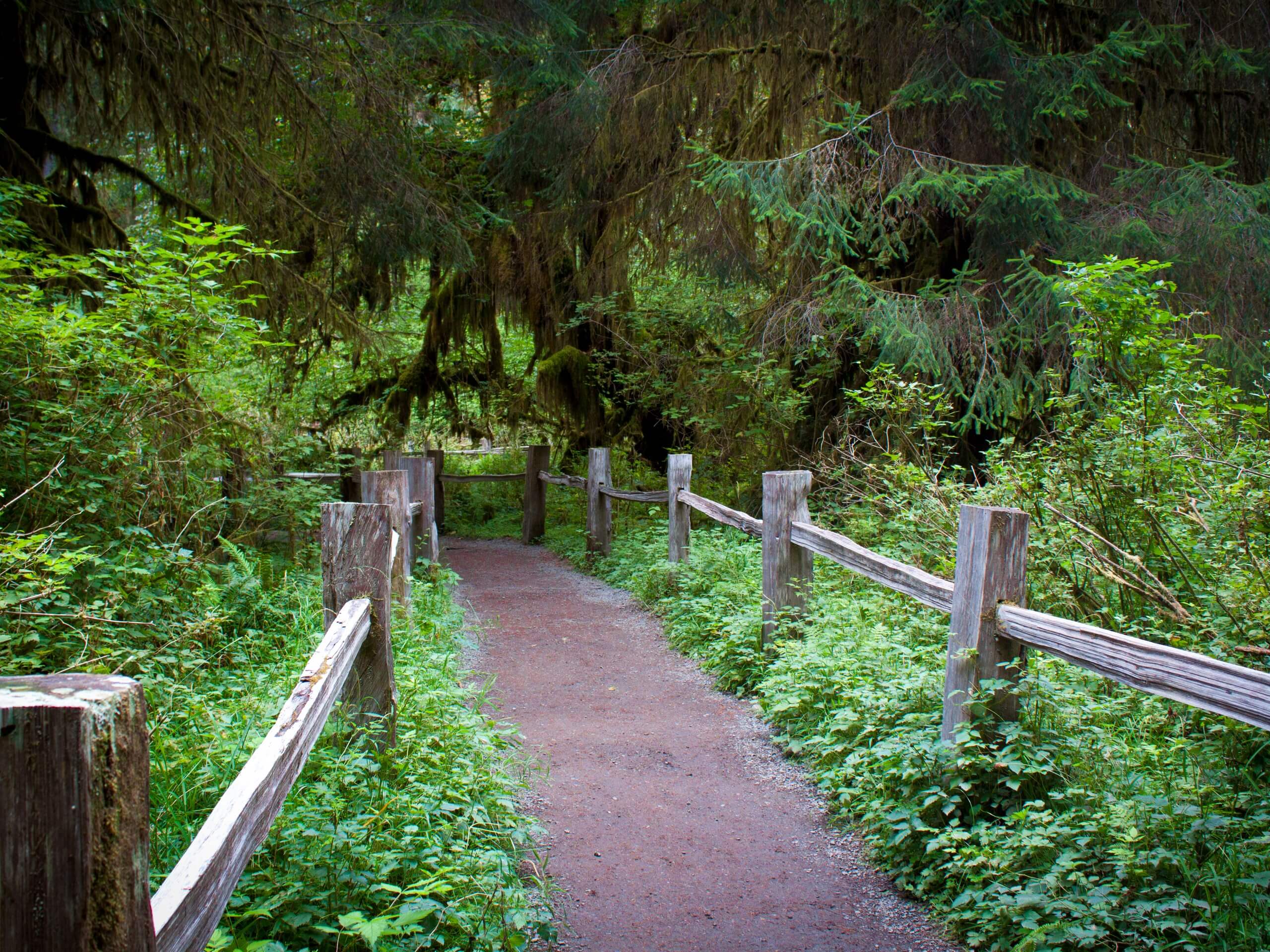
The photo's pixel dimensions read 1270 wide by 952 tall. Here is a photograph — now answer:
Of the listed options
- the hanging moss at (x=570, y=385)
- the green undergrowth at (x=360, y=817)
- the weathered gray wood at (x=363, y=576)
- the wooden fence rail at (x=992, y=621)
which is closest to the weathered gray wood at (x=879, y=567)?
the wooden fence rail at (x=992, y=621)

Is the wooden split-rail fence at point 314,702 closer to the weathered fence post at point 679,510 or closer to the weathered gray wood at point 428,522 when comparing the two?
the weathered fence post at point 679,510

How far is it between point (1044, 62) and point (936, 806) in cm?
781

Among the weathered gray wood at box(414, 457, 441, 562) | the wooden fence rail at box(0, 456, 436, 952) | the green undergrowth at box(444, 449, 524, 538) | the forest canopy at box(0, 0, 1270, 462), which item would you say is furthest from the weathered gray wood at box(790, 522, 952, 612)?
the green undergrowth at box(444, 449, 524, 538)

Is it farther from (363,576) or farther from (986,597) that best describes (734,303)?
(363,576)

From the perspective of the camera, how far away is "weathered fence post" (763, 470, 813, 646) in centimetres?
623

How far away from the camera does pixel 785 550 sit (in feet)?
20.7

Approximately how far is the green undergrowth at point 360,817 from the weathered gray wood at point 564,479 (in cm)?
777

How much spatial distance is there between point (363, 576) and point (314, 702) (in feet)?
3.73

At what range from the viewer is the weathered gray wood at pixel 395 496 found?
21.8 feet

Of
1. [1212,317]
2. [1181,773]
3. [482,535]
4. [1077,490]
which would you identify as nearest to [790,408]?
[1212,317]

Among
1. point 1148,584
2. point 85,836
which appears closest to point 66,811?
point 85,836

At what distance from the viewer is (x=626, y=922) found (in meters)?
3.35

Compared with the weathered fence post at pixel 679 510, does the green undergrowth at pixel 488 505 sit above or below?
below

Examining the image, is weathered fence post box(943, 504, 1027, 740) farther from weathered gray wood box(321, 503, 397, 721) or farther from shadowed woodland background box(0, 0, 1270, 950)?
weathered gray wood box(321, 503, 397, 721)
